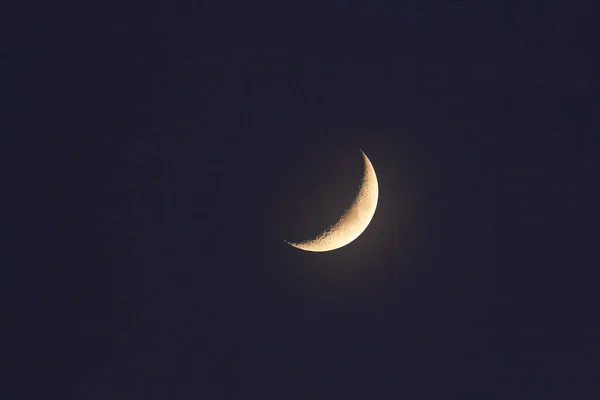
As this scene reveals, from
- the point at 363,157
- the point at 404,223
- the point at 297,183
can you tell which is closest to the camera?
the point at 297,183

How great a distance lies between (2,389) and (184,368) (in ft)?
12.0

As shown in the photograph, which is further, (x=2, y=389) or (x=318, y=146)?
(x=2, y=389)

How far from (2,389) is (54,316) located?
5.81 ft

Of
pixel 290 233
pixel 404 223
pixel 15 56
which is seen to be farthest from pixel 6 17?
pixel 404 223

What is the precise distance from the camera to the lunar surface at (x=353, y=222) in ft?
23.9

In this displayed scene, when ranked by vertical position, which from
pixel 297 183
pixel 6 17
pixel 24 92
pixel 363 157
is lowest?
pixel 297 183

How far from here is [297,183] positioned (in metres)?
7.14

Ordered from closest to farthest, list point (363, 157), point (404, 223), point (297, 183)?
1. point (297, 183)
2. point (363, 157)
3. point (404, 223)

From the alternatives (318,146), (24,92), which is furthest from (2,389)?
(318,146)

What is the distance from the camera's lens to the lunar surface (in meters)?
7.30

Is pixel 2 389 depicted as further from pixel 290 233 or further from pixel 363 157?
pixel 363 157

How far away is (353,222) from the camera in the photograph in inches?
Answer: 292

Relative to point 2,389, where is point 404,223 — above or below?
above

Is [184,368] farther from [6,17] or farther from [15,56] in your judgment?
[6,17]
